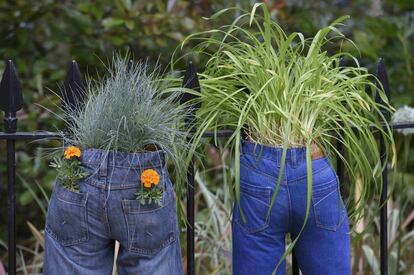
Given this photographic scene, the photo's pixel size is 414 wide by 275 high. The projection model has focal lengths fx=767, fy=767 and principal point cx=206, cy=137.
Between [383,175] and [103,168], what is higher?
[103,168]

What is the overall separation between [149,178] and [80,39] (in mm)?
2291

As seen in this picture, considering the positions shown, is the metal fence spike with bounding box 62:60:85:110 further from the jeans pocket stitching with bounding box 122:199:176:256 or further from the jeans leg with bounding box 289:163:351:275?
the jeans leg with bounding box 289:163:351:275

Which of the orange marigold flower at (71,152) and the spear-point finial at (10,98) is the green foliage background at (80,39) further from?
the orange marigold flower at (71,152)

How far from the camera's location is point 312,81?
7.65 feet

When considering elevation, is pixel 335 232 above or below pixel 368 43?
below

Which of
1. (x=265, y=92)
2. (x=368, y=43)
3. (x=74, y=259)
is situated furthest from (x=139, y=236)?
(x=368, y=43)

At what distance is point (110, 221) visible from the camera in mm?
2158

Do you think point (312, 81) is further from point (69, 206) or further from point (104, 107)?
point (69, 206)

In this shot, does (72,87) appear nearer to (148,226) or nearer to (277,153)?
(148,226)

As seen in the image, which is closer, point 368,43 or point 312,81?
point 312,81

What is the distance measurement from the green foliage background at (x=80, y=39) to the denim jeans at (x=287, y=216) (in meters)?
1.64

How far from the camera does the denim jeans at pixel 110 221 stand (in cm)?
215

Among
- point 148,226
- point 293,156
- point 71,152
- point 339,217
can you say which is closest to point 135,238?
point 148,226

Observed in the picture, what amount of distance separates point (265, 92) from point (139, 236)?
57cm
